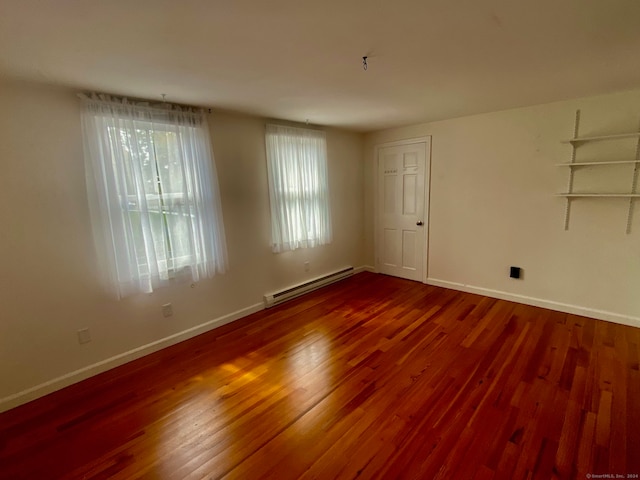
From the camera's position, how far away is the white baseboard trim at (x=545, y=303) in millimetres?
3027

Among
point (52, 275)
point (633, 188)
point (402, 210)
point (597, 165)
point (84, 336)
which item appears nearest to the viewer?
point (52, 275)

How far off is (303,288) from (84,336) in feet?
7.74

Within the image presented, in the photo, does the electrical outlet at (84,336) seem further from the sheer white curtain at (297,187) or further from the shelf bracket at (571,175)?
the shelf bracket at (571,175)

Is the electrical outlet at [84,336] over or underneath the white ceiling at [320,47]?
underneath

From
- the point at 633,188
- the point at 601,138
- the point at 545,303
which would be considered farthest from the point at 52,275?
the point at 633,188

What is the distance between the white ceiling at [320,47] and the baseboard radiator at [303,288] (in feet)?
7.34

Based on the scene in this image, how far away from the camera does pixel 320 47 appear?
5.65ft

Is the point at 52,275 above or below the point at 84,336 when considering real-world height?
above

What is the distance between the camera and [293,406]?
6.71 ft

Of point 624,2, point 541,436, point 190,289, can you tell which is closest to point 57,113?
point 190,289

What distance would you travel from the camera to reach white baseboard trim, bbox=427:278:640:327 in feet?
9.93

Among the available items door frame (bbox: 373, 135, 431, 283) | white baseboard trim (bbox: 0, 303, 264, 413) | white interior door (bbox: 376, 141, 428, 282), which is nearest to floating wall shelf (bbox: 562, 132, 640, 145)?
door frame (bbox: 373, 135, 431, 283)

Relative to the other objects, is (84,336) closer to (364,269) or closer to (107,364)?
(107,364)

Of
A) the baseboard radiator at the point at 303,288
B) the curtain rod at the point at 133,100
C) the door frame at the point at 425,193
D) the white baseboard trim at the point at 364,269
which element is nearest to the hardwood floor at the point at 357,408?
the baseboard radiator at the point at 303,288
